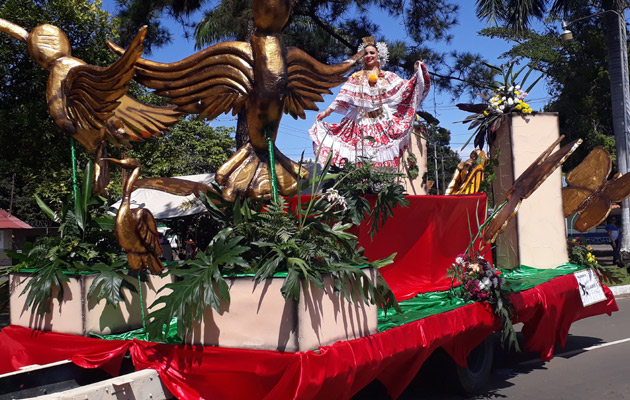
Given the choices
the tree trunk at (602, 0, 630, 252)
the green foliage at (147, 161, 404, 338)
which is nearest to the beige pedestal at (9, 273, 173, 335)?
the green foliage at (147, 161, 404, 338)

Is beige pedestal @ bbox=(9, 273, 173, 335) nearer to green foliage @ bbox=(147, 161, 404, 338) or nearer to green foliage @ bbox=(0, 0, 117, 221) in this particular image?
green foliage @ bbox=(147, 161, 404, 338)

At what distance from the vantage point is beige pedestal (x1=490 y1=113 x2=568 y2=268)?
736 centimetres

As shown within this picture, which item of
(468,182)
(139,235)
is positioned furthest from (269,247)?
(468,182)

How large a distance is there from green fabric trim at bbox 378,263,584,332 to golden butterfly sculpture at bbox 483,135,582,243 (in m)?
0.59

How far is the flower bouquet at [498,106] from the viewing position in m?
7.46

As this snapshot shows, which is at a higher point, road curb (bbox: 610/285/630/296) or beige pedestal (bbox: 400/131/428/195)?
beige pedestal (bbox: 400/131/428/195)

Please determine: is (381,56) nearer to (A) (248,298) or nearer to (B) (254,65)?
(B) (254,65)

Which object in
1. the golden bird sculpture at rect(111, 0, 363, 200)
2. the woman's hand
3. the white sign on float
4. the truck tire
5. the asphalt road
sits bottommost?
the asphalt road

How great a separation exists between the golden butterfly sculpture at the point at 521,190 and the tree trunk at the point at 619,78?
9.52 metres

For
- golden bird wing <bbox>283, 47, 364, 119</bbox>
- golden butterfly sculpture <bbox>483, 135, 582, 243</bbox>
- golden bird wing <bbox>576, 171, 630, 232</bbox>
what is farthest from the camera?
golden bird wing <bbox>576, 171, 630, 232</bbox>

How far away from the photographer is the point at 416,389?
569 centimetres

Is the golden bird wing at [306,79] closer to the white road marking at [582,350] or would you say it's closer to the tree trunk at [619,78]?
the white road marking at [582,350]

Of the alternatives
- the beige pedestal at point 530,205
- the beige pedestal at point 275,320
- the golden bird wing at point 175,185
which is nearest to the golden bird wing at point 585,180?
the beige pedestal at point 530,205

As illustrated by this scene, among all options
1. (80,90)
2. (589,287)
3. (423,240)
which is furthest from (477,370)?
(80,90)
